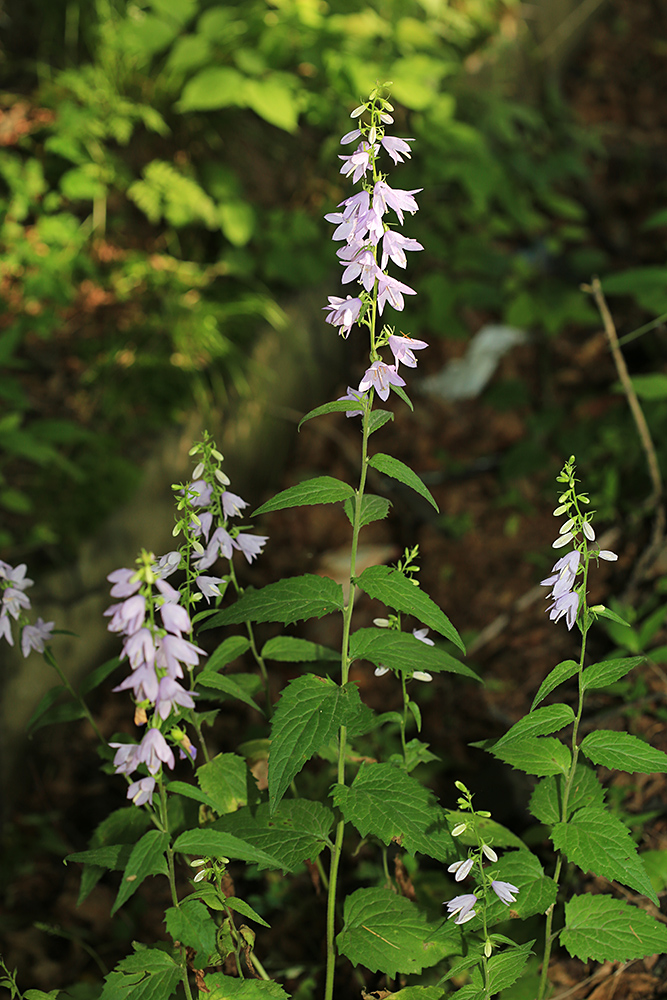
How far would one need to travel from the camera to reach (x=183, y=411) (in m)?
3.79

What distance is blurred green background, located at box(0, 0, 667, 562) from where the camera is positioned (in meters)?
3.63

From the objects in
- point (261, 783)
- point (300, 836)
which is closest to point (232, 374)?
point (261, 783)

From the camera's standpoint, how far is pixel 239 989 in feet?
4.76

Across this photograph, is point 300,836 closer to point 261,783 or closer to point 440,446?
point 261,783

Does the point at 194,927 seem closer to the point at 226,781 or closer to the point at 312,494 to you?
the point at 226,781

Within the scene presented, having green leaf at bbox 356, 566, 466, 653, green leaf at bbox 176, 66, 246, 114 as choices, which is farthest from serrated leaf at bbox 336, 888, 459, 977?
green leaf at bbox 176, 66, 246, 114

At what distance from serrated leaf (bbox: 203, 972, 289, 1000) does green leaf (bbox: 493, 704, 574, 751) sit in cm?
60

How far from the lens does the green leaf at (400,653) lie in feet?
4.95

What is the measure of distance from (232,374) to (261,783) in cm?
234

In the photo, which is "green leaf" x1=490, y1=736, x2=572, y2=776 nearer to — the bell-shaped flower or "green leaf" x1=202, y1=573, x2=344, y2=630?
"green leaf" x1=202, y1=573, x2=344, y2=630

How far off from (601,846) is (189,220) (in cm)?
339

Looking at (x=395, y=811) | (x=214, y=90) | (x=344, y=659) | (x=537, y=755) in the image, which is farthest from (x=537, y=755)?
(x=214, y=90)

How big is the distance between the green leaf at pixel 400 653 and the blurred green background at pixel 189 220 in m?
1.77

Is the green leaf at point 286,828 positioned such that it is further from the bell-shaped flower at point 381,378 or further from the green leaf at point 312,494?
the bell-shaped flower at point 381,378
